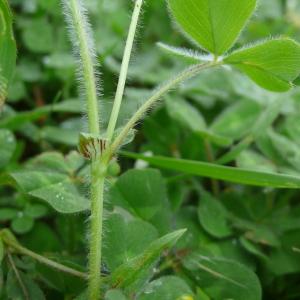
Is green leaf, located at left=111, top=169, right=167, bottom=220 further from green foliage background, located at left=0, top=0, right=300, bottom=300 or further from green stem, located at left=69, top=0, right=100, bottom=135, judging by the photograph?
green stem, located at left=69, top=0, right=100, bottom=135

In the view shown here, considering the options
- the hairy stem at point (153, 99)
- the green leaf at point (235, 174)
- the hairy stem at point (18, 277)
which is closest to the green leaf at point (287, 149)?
the green leaf at point (235, 174)

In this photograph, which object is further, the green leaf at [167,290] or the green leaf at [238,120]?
the green leaf at [238,120]

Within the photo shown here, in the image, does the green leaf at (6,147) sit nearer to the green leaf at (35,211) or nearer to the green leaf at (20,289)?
the green leaf at (35,211)

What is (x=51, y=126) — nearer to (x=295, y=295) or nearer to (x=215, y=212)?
(x=215, y=212)

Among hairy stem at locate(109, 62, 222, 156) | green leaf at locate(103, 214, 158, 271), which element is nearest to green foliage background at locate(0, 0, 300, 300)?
green leaf at locate(103, 214, 158, 271)

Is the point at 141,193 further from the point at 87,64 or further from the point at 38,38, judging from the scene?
the point at 38,38

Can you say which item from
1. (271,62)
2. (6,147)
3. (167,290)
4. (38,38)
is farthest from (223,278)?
(38,38)
